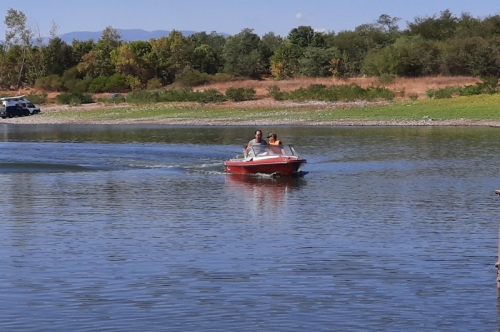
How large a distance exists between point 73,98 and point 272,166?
5481 centimetres

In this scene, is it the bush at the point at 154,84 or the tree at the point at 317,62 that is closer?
the bush at the point at 154,84

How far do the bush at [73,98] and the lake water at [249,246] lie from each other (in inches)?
1770

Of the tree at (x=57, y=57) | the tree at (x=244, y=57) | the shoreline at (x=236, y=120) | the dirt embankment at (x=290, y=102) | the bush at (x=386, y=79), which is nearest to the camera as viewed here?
the shoreline at (x=236, y=120)

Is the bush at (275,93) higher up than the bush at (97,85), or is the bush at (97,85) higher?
the bush at (97,85)

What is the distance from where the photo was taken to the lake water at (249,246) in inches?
633

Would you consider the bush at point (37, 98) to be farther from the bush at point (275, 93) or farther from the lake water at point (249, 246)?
the lake water at point (249, 246)

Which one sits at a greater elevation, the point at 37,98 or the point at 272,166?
the point at 37,98

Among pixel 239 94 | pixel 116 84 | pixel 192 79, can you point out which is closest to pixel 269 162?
pixel 239 94

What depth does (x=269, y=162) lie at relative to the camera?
36.2 meters

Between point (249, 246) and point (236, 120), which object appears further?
point (236, 120)

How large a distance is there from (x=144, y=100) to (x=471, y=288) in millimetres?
69222

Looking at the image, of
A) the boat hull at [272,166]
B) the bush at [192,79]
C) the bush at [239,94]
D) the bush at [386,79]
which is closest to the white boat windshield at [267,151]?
the boat hull at [272,166]

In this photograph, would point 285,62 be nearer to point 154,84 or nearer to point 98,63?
point 154,84

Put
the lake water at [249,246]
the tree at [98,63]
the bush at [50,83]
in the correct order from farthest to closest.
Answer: the tree at [98,63] < the bush at [50,83] < the lake water at [249,246]
